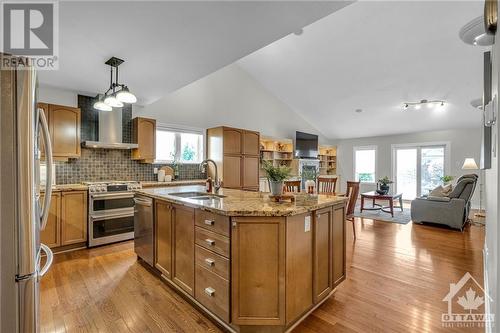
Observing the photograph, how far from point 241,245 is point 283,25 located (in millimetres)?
1937

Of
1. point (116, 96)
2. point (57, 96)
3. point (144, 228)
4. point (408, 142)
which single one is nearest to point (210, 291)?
point (144, 228)

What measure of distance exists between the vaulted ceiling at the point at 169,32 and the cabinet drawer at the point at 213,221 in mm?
1679

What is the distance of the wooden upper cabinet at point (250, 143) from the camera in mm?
5652

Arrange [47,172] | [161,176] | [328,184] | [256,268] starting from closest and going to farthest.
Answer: [47,172] → [256,268] → [328,184] → [161,176]

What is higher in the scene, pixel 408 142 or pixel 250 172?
pixel 408 142

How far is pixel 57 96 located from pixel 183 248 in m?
3.54

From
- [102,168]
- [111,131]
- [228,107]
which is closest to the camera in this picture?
[111,131]

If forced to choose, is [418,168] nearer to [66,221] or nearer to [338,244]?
[338,244]

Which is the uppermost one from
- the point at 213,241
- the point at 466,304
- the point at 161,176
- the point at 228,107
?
the point at 228,107

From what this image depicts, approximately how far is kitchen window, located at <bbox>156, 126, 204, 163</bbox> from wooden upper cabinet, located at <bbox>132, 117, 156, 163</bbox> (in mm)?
466

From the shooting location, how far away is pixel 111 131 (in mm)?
4098

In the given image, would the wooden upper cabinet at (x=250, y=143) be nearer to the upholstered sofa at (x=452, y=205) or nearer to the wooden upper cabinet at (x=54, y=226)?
the wooden upper cabinet at (x=54, y=226)

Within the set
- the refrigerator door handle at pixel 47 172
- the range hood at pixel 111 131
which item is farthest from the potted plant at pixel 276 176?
the range hood at pixel 111 131

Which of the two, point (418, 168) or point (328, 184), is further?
point (418, 168)
